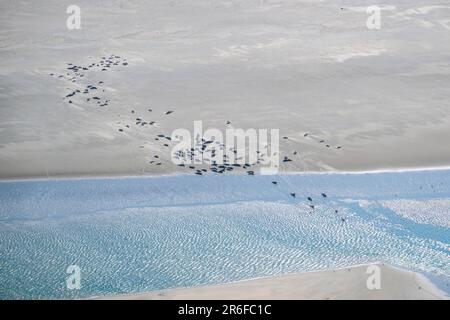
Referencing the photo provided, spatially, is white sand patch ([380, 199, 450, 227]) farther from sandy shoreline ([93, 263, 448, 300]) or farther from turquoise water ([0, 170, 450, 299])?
sandy shoreline ([93, 263, 448, 300])

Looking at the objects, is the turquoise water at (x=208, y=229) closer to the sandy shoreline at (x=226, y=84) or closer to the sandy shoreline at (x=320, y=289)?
the sandy shoreline at (x=320, y=289)

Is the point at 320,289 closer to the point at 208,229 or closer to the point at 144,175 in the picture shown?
the point at 208,229

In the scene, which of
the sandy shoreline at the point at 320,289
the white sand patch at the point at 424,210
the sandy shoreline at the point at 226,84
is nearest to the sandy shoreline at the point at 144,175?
the sandy shoreline at the point at 226,84

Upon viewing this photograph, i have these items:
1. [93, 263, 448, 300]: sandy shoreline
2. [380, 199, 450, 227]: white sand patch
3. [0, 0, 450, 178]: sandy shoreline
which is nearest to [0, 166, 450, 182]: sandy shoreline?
[0, 0, 450, 178]: sandy shoreline

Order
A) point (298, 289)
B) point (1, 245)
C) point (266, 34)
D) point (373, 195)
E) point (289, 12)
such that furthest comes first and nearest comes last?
point (289, 12) < point (266, 34) < point (373, 195) < point (1, 245) < point (298, 289)

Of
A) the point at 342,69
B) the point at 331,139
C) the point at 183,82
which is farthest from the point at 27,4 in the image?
the point at 331,139
